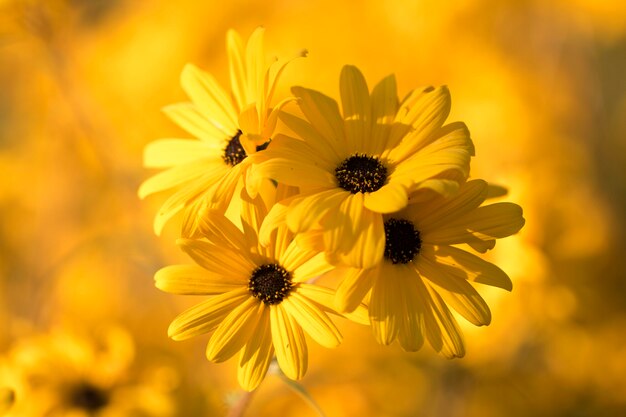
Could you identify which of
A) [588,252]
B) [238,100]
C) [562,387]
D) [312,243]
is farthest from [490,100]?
[312,243]

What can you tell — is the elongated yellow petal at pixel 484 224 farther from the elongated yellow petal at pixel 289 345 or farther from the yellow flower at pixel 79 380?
the yellow flower at pixel 79 380

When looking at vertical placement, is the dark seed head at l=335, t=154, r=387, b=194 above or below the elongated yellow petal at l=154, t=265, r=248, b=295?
above

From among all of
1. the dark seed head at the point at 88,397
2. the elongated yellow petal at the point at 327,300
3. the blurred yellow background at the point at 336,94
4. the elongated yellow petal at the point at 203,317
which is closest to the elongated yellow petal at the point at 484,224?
the elongated yellow petal at the point at 327,300

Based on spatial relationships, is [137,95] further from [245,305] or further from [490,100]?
[245,305]

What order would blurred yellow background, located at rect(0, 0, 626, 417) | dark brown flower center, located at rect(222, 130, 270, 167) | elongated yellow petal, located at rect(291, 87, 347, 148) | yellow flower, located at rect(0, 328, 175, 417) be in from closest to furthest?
elongated yellow petal, located at rect(291, 87, 347, 148)
dark brown flower center, located at rect(222, 130, 270, 167)
yellow flower, located at rect(0, 328, 175, 417)
blurred yellow background, located at rect(0, 0, 626, 417)

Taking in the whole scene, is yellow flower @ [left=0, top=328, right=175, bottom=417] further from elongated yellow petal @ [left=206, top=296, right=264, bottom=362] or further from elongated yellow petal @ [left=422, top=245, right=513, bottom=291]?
elongated yellow petal @ [left=422, top=245, right=513, bottom=291]

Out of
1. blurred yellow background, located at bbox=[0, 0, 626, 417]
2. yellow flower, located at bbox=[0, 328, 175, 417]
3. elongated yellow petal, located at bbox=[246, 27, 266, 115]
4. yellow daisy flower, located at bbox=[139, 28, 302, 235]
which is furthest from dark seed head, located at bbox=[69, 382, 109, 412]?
elongated yellow petal, located at bbox=[246, 27, 266, 115]
